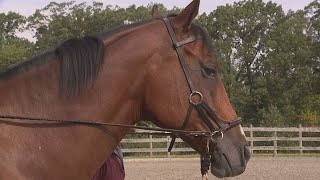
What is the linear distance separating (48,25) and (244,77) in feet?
64.9

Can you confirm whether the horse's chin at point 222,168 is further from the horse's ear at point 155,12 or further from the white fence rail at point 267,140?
the white fence rail at point 267,140

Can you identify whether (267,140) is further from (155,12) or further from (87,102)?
(87,102)

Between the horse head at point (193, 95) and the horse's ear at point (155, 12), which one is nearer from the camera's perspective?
the horse head at point (193, 95)

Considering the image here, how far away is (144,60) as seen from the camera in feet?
9.81

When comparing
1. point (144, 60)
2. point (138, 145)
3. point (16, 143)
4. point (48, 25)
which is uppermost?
point (48, 25)

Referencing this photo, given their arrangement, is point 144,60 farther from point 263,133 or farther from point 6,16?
point 6,16

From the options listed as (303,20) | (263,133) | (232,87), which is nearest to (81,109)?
(263,133)

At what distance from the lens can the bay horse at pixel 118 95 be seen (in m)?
2.87

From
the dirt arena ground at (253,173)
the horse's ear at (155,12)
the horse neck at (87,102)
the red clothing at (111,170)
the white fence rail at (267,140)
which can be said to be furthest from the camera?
the white fence rail at (267,140)

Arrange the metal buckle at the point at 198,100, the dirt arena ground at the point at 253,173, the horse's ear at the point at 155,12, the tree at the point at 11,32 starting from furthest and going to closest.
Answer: the tree at the point at 11,32
the dirt arena ground at the point at 253,173
the horse's ear at the point at 155,12
the metal buckle at the point at 198,100

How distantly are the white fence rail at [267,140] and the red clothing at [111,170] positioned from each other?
16772 mm

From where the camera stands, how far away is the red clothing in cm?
475

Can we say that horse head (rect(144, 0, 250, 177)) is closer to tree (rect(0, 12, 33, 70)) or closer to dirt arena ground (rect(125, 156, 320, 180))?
dirt arena ground (rect(125, 156, 320, 180))

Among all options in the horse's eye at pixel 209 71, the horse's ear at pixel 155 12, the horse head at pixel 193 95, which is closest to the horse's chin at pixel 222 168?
the horse head at pixel 193 95
